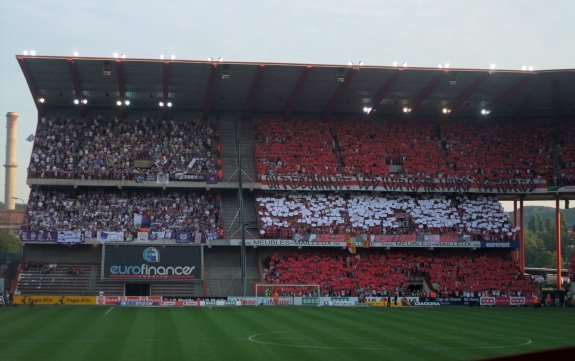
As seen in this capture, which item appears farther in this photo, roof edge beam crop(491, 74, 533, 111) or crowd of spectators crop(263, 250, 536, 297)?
roof edge beam crop(491, 74, 533, 111)

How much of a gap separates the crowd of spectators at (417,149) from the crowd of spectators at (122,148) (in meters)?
5.31

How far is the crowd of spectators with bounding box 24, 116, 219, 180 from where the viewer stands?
5778 centimetres

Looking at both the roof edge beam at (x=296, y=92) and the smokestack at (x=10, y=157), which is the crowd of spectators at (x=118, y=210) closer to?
the roof edge beam at (x=296, y=92)

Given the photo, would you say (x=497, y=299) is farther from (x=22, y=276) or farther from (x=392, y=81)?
(x=22, y=276)

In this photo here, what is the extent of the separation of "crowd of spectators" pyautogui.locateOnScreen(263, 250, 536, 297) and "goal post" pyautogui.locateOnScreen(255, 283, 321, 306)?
28.1 inches

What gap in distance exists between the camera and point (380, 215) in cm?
5959

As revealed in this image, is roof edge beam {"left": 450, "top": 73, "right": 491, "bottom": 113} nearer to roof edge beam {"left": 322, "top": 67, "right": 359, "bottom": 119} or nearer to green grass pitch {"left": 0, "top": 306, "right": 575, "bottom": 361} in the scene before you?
roof edge beam {"left": 322, "top": 67, "right": 359, "bottom": 119}

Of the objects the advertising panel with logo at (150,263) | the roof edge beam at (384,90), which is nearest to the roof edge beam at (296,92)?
the roof edge beam at (384,90)

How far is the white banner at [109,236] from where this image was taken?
54.3 metres

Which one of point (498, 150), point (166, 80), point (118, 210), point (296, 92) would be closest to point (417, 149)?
point (498, 150)

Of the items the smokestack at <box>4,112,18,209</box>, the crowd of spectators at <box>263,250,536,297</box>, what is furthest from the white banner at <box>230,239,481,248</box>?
the smokestack at <box>4,112,18,209</box>

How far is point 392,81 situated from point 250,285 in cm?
1958

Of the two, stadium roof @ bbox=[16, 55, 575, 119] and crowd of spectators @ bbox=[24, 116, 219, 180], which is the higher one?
stadium roof @ bbox=[16, 55, 575, 119]

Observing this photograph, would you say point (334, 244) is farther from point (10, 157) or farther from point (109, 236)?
point (10, 157)
